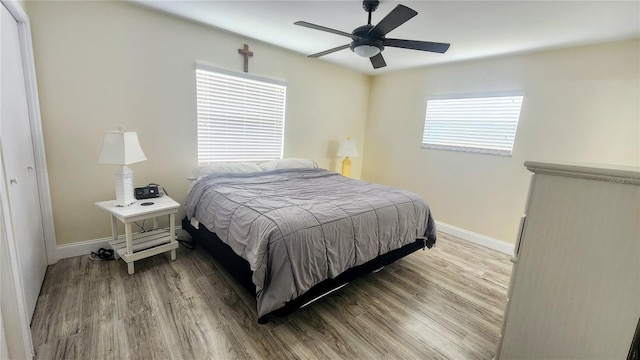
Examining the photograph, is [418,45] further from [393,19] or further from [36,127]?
[36,127]

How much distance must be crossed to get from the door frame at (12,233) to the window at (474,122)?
4186mm

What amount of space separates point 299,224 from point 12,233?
149 centimetres

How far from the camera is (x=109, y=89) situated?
7.96ft

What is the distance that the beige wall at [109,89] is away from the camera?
2.20 metres

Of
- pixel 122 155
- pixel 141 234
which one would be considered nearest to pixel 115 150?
pixel 122 155

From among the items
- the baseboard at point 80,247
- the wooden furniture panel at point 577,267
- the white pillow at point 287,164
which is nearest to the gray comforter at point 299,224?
the white pillow at point 287,164

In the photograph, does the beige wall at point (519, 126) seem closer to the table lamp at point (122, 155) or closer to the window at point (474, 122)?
the window at point (474, 122)

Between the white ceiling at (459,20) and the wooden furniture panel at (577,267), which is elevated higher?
the white ceiling at (459,20)

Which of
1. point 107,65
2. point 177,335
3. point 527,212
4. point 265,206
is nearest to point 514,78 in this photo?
point 527,212

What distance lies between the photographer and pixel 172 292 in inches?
79.6

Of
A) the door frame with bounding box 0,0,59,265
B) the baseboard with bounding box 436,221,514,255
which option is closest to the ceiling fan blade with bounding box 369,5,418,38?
the door frame with bounding box 0,0,59,265

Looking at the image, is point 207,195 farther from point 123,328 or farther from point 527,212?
point 527,212

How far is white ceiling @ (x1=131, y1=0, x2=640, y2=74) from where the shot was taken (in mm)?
2025

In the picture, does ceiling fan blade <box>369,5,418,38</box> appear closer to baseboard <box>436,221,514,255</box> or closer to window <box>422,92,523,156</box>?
window <box>422,92,523,156</box>
